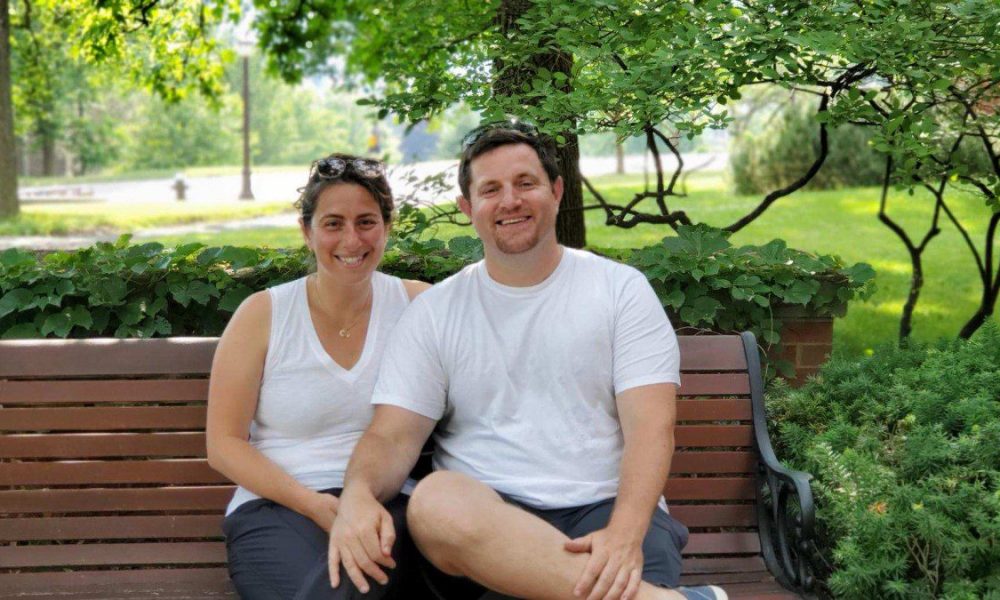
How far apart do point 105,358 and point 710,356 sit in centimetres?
179

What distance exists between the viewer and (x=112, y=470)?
133 inches

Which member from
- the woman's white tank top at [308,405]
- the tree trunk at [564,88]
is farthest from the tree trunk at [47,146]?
the woman's white tank top at [308,405]

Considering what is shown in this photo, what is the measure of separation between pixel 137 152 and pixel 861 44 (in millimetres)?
46424

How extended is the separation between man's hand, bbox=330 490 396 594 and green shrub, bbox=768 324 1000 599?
1.09 meters

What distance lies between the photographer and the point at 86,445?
338 cm

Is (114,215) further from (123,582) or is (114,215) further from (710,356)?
(710,356)

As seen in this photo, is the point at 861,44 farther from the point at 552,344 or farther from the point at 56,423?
the point at 56,423

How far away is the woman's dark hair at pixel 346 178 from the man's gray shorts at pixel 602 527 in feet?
2.83

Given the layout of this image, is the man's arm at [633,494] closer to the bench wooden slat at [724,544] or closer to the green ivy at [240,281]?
the bench wooden slat at [724,544]

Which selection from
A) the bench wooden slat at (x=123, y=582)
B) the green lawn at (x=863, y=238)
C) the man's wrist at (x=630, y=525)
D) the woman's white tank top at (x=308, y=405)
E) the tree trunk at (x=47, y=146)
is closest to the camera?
the man's wrist at (x=630, y=525)

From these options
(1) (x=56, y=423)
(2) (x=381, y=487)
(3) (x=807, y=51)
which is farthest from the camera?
(3) (x=807, y=51)

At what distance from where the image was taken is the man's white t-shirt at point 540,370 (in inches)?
118

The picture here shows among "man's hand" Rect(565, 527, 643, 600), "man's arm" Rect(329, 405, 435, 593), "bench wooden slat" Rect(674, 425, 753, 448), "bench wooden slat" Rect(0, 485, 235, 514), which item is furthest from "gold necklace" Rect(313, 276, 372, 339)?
"bench wooden slat" Rect(674, 425, 753, 448)

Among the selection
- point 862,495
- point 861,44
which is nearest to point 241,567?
point 862,495
